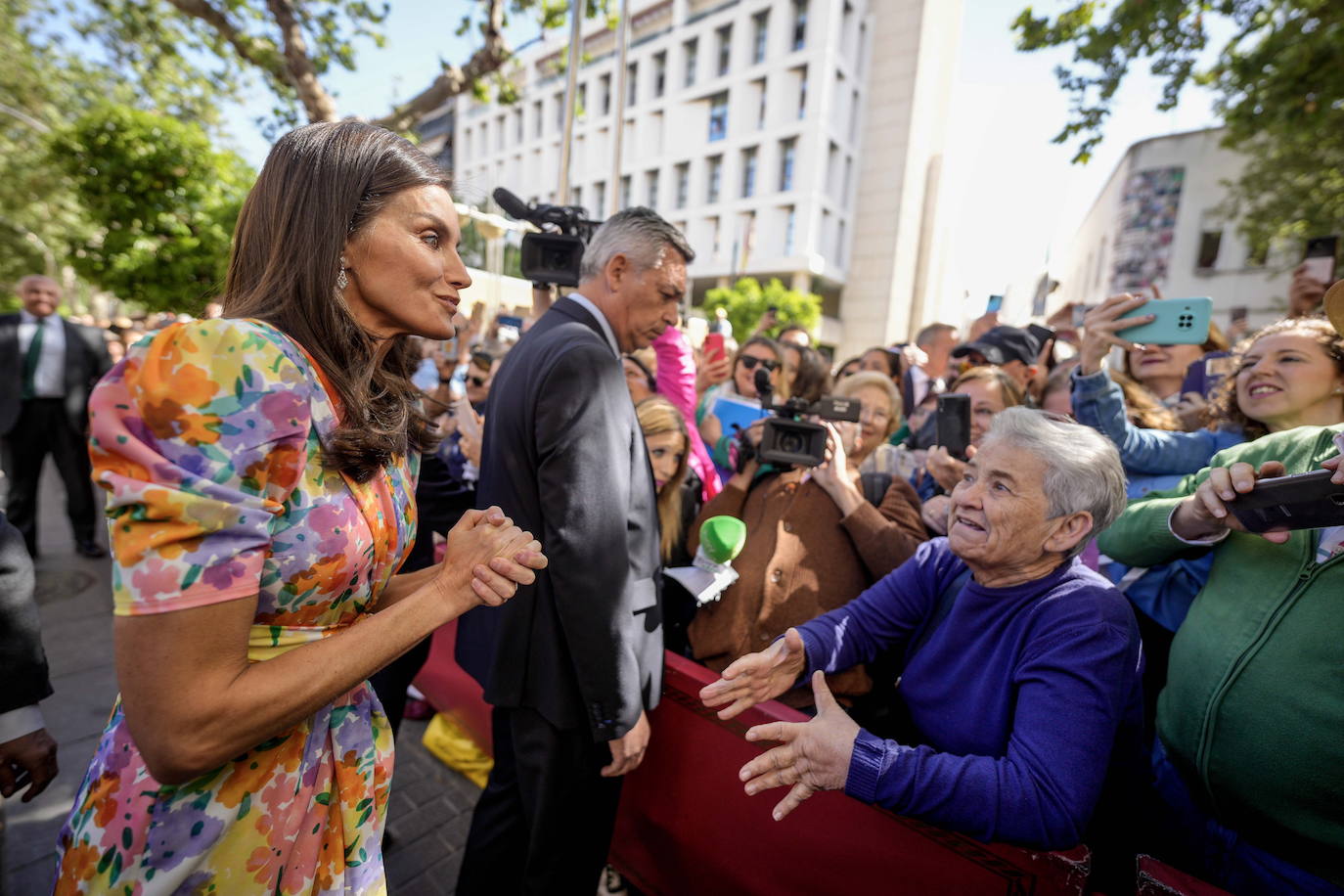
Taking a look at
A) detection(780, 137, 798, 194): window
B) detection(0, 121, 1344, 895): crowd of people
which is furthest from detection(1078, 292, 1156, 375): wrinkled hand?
detection(780, 137, 798, 194): window

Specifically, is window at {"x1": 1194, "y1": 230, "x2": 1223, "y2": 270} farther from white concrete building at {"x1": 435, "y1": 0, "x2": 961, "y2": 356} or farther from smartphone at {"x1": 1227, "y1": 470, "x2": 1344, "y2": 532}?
smartphone at {"x1": 1227, "y1": 470, "x2": 1344, "y2": 532}

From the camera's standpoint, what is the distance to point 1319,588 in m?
1.40

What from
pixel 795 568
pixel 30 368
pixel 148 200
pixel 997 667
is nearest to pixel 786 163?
pixel 148 200

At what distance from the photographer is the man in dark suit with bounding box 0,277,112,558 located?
15.8ft

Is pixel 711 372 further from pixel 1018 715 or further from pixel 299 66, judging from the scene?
pixel 299 66

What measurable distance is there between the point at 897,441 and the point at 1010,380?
111cm

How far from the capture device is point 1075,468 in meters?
1.53

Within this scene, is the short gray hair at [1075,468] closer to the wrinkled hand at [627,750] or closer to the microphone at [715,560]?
the microphone at [715,560]

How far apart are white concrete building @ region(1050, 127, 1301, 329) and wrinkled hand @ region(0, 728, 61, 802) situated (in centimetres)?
2406

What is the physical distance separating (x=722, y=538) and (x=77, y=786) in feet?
10.6

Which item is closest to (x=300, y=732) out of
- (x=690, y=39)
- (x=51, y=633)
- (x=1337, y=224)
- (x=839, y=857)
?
(x=839, y=857)

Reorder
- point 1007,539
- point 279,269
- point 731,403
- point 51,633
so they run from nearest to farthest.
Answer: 1. point 279,269
2. point 1007,539
3. point 731,403
4. point 51,633

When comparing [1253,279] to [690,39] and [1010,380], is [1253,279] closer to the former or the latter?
[1010,380]

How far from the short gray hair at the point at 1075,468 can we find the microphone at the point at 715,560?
2.95ft
